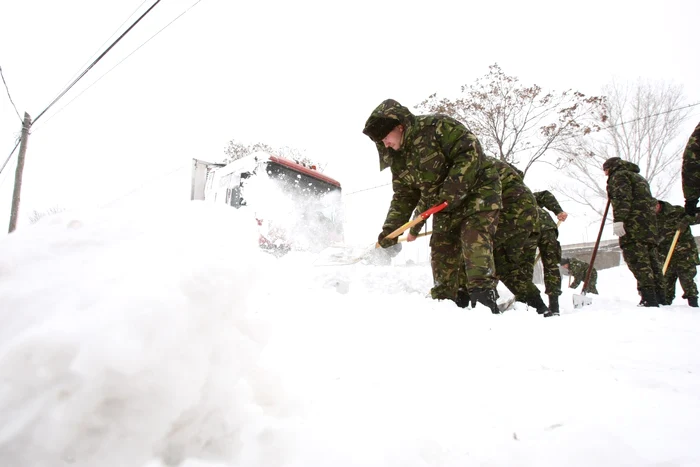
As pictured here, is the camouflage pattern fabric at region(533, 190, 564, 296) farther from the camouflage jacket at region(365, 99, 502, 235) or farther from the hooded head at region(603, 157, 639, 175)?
the camouflage jacket at region(365, 99, 502, 235)

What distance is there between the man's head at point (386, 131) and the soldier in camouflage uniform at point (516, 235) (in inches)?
43.8

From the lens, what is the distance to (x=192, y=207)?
2.72ft

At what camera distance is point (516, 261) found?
340 cm

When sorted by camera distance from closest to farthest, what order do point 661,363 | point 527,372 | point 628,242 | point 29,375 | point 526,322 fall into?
1. point 29,375
2. point 527,372
3. point 661,363
4. point 526,322
5. point 628,242

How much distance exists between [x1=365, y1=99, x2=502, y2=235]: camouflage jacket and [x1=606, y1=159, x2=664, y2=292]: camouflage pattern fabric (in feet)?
7.87

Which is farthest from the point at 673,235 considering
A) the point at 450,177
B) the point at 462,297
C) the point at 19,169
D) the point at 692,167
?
the point at 19,169

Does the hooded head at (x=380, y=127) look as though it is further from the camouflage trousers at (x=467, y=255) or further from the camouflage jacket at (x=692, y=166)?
the camouflage jacket at (x=692, y=166)

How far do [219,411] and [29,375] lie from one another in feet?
0.88

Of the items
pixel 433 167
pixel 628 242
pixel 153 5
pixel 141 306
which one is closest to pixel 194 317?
pixel 141 306

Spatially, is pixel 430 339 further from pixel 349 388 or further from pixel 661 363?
pixel 661 363

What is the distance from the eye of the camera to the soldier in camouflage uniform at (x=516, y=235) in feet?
10.8

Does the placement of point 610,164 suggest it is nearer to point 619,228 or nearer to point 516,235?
point 619,228

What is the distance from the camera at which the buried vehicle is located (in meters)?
6.36

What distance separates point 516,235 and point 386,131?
162 cm
